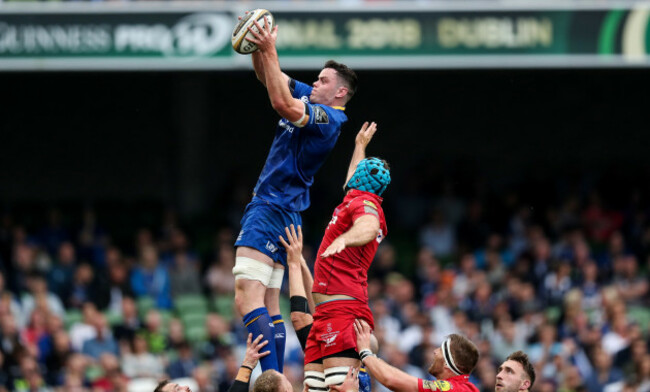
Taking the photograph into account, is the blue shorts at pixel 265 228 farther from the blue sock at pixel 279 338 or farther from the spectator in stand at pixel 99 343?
the spectator in stand at pixel 99 343

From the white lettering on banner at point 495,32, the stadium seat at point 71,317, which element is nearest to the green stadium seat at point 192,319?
the stadium seat at point 71,317

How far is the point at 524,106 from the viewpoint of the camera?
22.2 metres

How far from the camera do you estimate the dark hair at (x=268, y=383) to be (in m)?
7.32

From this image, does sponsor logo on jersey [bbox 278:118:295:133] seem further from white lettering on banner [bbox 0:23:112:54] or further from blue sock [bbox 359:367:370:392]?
white lettering on banner [bbox 0:23:112:54]

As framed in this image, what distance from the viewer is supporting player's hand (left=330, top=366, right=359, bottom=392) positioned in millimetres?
7941

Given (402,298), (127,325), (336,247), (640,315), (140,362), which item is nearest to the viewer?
(336,247)

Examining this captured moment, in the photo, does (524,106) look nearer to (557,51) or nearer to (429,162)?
(429,162)

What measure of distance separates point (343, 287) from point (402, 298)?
8.56 m

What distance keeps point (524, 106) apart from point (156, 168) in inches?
291

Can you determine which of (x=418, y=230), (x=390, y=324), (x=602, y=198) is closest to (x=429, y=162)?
(x=418, y=230)

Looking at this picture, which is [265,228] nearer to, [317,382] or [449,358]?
[317,382]

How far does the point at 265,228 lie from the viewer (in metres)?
8.30

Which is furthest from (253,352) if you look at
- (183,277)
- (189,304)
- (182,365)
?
(183,277)

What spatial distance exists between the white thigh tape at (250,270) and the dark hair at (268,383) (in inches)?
38.6
